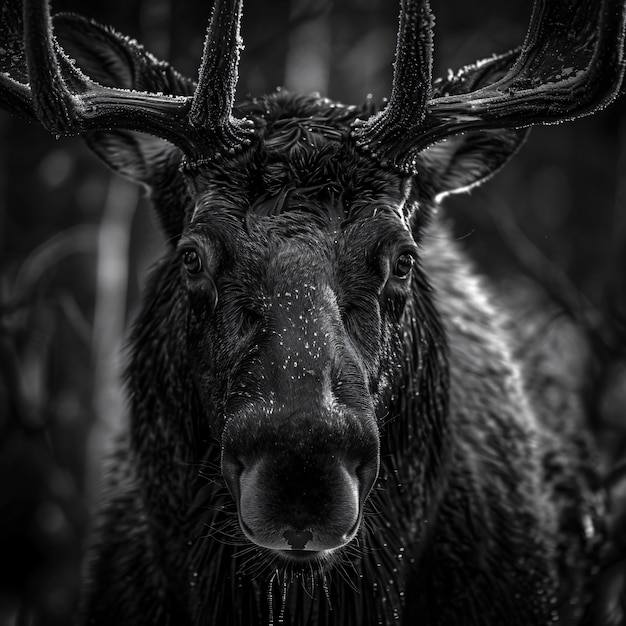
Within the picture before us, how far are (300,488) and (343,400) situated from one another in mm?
302

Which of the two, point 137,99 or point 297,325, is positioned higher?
point 137,99

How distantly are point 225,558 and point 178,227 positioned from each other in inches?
50.7

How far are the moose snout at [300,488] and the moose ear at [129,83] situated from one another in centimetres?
136

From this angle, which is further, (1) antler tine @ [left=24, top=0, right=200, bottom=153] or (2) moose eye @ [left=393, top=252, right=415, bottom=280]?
(2) moose eye @ [left=393, top=252, right=415, bottom=280]

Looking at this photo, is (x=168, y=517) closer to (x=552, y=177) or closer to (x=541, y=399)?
(x=541, y=399)

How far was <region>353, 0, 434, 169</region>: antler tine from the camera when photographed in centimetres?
297

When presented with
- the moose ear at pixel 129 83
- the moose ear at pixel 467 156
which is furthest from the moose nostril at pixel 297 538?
the moose ear at pixel 467 156

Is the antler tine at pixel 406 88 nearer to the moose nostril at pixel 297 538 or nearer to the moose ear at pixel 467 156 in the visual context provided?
the moose ear at pixel 467 156

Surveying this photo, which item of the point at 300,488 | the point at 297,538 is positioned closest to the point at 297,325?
the point at 300,488

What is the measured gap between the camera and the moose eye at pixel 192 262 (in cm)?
314

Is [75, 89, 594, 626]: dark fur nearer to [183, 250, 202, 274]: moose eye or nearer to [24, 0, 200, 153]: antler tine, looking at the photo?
[183, 250, 202, 274]: moose eye

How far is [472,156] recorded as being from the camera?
12.7ft

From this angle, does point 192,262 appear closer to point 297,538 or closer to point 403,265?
point 403,265

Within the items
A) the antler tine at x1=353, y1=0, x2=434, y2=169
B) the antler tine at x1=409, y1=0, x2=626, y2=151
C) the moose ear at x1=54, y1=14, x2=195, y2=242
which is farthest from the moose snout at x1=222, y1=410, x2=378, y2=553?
the moose ear at x1=54, y1=14, x2=195, y2=242
